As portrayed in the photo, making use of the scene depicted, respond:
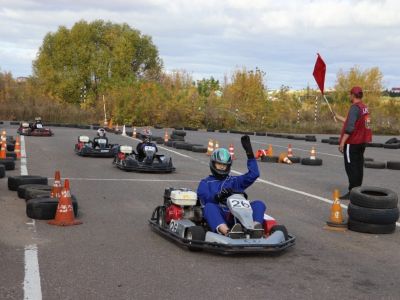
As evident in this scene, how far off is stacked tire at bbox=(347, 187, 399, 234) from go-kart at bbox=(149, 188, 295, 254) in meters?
1.46

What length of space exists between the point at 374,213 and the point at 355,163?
112 inches

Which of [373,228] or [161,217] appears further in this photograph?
[373,228]

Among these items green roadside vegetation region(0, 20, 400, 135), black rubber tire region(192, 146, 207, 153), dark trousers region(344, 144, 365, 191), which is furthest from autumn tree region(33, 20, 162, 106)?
dark trousers region(344, 144, 365, 191)

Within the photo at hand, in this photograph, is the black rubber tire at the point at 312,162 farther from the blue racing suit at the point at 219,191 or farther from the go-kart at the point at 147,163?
the blue racing suit at the point at 219,191

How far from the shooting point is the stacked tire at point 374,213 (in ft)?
24.1

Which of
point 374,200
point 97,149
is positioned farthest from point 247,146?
point 97,149

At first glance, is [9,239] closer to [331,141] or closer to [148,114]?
[331,141]

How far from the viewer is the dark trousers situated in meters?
10.1

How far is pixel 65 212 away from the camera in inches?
291

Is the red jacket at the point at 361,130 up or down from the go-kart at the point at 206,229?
up

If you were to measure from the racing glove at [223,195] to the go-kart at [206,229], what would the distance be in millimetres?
167

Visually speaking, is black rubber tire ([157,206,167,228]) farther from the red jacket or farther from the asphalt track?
the red jacket

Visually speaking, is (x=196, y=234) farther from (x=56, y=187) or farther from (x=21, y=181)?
(x=21, y=181)

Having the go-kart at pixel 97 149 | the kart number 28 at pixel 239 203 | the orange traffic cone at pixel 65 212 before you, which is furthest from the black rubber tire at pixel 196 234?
the go-kart at pixel 97 149
